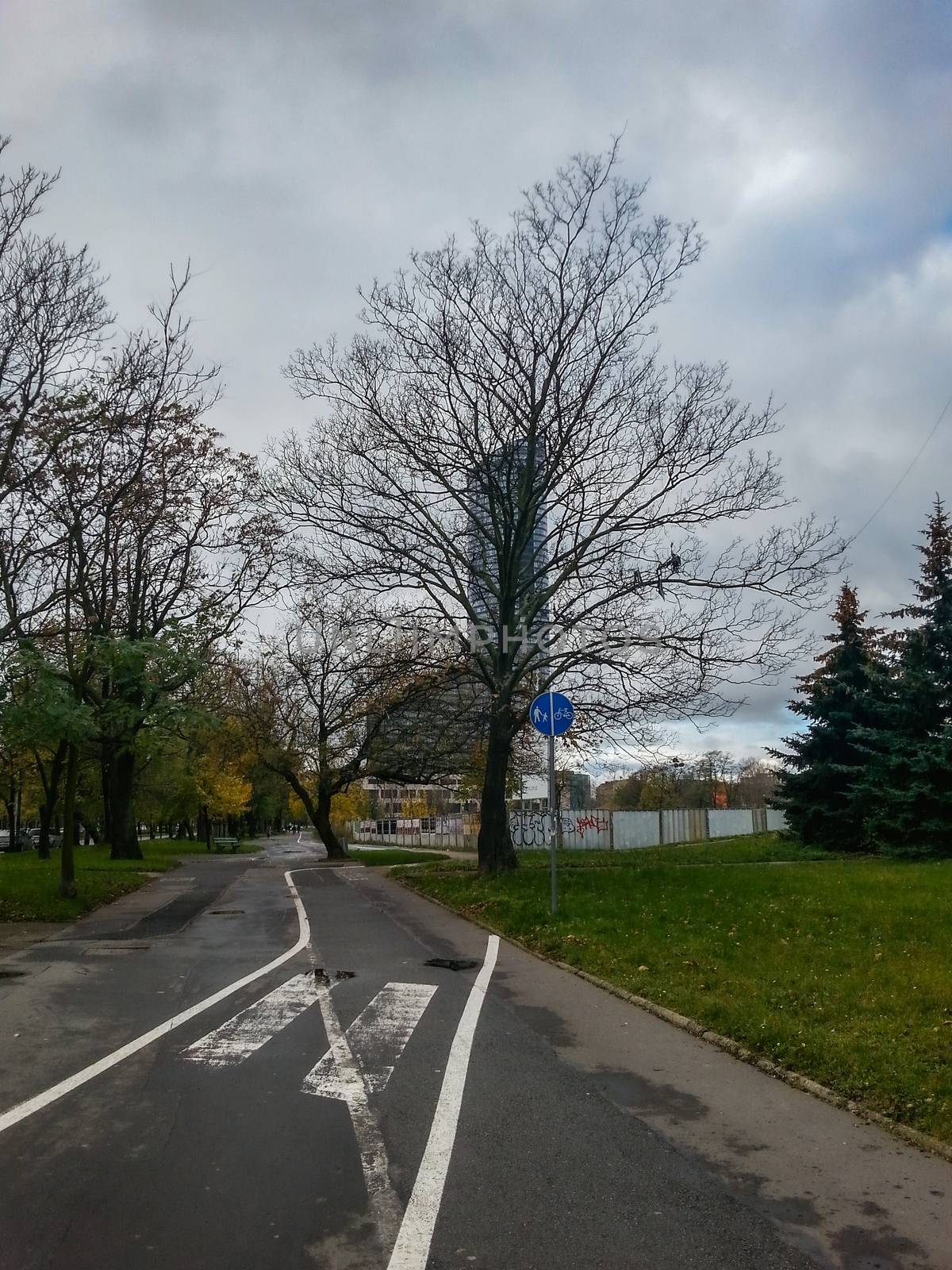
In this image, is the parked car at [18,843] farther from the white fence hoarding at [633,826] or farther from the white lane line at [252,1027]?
the white lane line at [252,1027]

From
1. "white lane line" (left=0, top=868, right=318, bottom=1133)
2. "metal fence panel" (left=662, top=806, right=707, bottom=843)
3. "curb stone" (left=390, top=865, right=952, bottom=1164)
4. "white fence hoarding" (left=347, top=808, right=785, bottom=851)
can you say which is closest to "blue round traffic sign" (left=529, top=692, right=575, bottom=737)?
"curb stone" (left=390, top=865, right=952, bottom=1164)

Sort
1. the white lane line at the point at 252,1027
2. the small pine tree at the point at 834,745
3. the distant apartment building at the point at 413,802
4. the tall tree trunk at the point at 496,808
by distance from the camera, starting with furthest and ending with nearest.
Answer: the distant apartment building at the point at 413,802, the small pine tree at the point at 834,745, the tall tree trunk at the point at 496,808, the white lane line at the point at 252,1027

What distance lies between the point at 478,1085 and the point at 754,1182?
6.67ft

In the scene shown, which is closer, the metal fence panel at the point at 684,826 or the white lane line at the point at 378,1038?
the white lane line at the point at 378,1038

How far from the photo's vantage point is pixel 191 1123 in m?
5.48

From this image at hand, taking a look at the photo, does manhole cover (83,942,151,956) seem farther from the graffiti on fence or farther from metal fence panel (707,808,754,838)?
metal fence panel (707,808,754,838)

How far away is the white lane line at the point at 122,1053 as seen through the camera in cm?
573

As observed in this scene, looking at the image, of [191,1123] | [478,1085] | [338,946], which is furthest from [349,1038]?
[338,946]

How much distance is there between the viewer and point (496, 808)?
67.2 ft

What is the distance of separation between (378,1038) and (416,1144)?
7.82 ft

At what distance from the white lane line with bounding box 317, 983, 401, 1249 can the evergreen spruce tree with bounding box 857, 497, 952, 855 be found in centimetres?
2004

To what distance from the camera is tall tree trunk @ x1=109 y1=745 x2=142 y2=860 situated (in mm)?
33125

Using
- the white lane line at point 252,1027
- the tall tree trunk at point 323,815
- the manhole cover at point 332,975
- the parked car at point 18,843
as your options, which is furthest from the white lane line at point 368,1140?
the parked car at point 18,843

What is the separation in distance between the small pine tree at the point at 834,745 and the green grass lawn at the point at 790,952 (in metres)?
10.0
